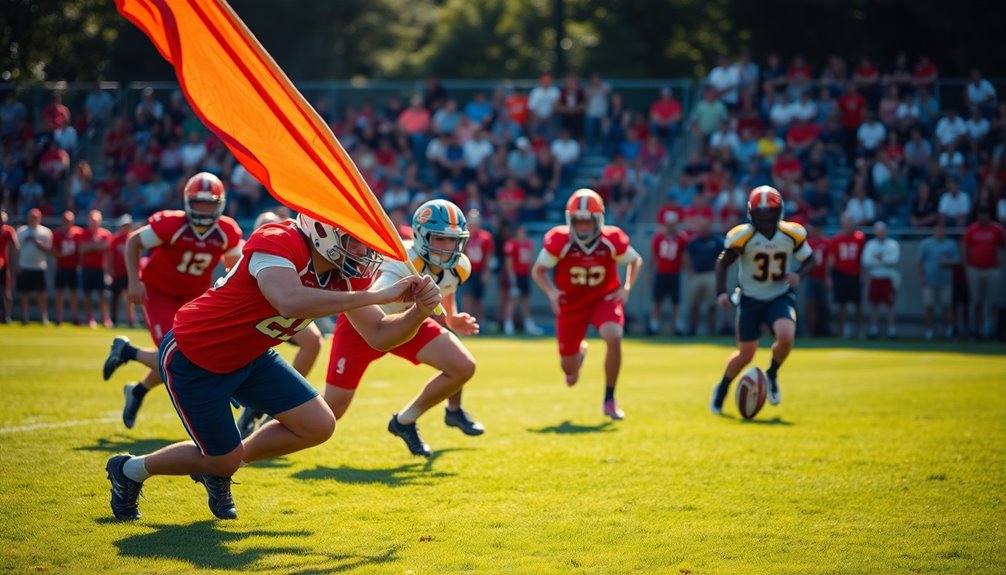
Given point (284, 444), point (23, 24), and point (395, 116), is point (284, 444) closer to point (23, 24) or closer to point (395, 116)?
point (395, 116)

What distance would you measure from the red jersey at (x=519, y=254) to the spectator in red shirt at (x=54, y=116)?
37.5 feet

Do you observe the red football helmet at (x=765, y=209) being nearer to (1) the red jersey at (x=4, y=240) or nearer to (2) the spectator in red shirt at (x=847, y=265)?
(2) the spectator in red shirt at (x=847, y=265)

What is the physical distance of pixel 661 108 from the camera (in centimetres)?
2470

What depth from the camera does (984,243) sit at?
20.4 m

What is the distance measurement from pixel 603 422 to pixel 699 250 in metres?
11.2

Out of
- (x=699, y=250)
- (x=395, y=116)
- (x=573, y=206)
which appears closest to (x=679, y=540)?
(x=573, y=206)

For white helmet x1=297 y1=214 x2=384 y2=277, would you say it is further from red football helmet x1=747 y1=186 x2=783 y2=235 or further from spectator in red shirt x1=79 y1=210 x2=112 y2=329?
spectator in red shirt x1=79 y1=210 x2=112 y2=329

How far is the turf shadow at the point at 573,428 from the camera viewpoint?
9.98m

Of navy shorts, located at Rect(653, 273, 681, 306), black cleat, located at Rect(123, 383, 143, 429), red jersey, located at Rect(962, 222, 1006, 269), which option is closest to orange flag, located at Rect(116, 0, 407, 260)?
black cleat, located at Rect(123, 383, 143, 429)

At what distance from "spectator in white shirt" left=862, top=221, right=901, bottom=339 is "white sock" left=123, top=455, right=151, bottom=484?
678 inches

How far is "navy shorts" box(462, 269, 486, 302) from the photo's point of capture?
22.0 m

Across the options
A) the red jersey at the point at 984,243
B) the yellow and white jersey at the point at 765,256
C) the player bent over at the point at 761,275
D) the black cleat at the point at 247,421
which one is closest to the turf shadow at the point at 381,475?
the black cleat at the point at 247,421

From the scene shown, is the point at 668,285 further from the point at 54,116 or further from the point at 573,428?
the point at 54,116

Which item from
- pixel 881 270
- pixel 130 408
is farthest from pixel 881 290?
pixel 130 408
